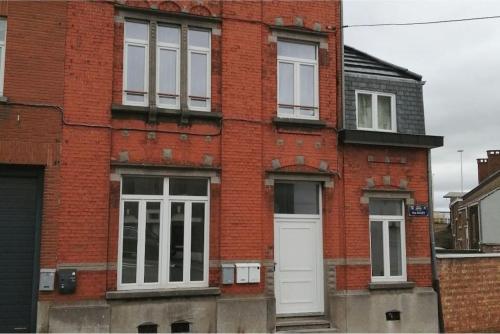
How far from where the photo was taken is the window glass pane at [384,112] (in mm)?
13039

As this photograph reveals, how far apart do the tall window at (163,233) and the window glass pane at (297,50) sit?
3565mm

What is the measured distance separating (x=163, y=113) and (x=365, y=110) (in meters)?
4.99

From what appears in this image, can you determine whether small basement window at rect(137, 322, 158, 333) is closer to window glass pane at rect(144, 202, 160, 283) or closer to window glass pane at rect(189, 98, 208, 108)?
window glass pane at rect(144, 202, 160, 283)

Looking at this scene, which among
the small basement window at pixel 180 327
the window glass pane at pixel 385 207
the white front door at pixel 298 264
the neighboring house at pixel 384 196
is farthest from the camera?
the window glass pane at pixel 385 207

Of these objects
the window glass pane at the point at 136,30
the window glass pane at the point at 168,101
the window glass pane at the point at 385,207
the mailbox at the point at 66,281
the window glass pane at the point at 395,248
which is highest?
the window glass pane at the point at 136,30

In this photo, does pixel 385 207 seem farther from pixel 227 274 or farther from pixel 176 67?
pixel 176 67

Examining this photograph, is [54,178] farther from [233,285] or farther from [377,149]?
[377,149]

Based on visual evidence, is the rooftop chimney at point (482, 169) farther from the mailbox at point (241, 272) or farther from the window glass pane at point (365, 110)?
the mailbox at point (241, 272)

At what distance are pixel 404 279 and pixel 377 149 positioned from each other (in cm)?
311

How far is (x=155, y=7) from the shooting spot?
435 inches

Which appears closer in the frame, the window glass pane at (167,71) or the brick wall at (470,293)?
the window glass pane at (167,71)

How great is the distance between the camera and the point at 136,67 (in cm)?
1105

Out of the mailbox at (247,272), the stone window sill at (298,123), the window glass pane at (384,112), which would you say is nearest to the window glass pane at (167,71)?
the stone window sill at (298,123)

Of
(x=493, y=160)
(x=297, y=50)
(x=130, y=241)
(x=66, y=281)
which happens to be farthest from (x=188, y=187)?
(x=493, y=160)
